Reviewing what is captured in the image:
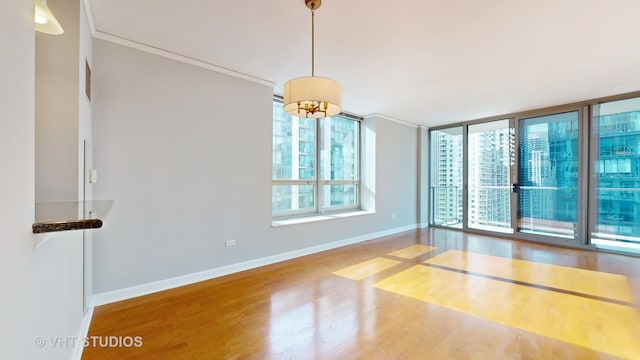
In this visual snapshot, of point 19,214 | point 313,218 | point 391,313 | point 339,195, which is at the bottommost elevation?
point 391,313

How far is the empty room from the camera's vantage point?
1.78 m

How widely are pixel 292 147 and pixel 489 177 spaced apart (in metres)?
4.47

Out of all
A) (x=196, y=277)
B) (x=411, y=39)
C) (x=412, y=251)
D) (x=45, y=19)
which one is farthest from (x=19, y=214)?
(x=412, y=251)

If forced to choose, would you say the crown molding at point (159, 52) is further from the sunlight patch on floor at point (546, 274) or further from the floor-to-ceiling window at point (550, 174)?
the floor-to-ceiling window at point (550, 174)

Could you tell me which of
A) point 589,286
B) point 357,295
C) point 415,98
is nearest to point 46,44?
point 357,295

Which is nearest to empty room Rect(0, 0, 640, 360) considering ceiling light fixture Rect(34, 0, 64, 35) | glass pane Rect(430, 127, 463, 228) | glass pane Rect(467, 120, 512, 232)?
ceiling light fixture Rect(34, 0, 64, 35)

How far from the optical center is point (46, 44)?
5.95 ft

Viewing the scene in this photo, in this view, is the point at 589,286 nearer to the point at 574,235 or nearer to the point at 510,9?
the point at 574,235

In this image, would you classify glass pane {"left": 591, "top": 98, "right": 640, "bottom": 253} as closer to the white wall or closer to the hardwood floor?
the hardwood floor

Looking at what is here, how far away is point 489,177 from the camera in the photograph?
591 centimetres

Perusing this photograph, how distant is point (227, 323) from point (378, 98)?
3883mm

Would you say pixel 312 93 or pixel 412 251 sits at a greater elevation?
pixel 312 93

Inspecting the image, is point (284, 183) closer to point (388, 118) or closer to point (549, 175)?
point (388, 118)

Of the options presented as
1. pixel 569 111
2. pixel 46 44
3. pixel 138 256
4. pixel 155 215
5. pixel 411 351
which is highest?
pixel 569 111
